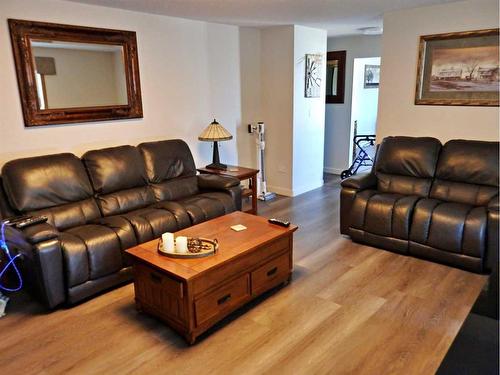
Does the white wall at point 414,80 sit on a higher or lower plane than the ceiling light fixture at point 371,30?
lower

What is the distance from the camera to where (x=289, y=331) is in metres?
2.39

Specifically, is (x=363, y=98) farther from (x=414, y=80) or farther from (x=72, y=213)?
(x=72, y=213)

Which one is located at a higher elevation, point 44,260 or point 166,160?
point 166,160

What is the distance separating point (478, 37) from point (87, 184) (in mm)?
3825

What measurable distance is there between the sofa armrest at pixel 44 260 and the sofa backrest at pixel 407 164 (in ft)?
9.86

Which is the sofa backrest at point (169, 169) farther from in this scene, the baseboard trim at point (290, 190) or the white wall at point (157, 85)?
the baseboard trim at point (290, 190)

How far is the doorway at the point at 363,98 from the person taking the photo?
20.5ft

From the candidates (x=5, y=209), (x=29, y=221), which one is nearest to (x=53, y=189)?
(x=5, y=209)

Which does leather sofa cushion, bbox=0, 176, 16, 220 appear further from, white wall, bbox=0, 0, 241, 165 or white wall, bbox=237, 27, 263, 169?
white wall, bbox=237, 27, 263, 169

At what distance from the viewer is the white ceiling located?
3.49 metres

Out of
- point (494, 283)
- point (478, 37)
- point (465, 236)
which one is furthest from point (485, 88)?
point (494, 283)

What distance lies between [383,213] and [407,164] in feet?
2.23

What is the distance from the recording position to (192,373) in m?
2.06

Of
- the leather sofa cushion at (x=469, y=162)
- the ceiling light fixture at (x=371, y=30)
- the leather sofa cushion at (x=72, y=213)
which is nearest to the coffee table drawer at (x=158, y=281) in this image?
the leather sofa cushion at (x=72, y=213)
